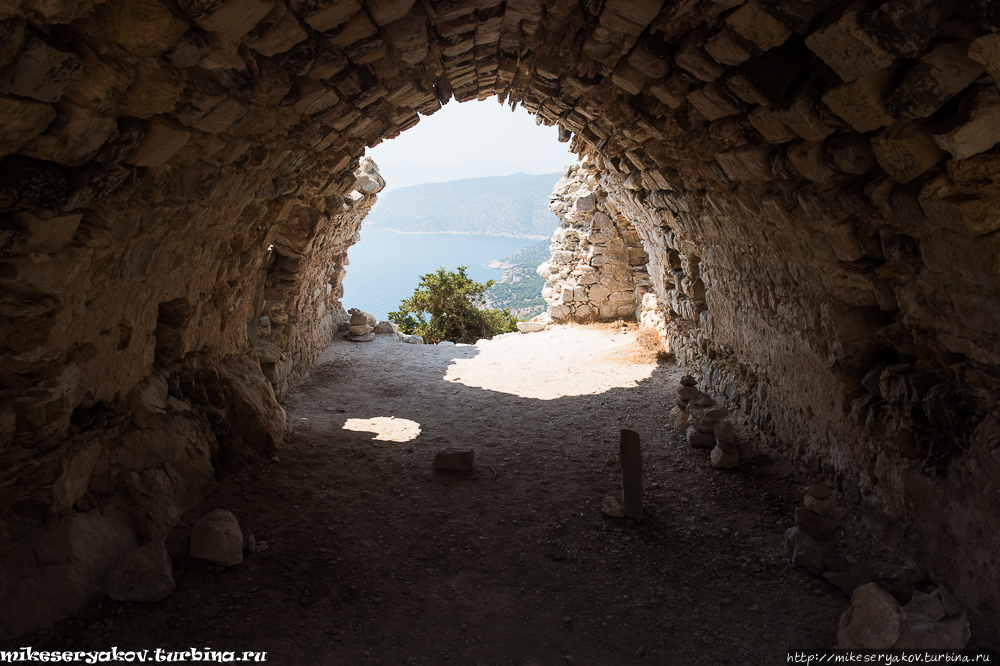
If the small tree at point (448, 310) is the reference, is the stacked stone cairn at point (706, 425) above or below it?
below

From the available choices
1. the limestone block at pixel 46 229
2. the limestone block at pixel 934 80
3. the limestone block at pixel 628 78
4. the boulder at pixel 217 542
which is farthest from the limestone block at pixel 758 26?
the boulder at pixel 217 542

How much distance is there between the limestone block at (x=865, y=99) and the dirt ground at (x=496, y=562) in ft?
9.16

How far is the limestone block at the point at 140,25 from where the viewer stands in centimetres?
196

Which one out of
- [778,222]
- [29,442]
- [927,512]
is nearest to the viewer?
[29,442]

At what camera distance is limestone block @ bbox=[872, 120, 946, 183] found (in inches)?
93.0

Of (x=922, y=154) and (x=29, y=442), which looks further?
(x=29, y=442)

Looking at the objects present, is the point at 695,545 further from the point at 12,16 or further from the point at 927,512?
the point at 12,16

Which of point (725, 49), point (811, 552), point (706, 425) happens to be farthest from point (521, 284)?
point (725, 49)

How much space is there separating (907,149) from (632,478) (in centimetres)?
288

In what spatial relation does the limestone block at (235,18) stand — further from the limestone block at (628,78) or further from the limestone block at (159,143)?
the limestone block at (628,78)

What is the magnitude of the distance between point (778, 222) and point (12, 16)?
4.22 metres

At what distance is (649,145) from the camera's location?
15.6ft

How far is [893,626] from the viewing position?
2713mm

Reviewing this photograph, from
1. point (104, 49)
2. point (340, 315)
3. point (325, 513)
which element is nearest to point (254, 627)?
point (325, 513)
